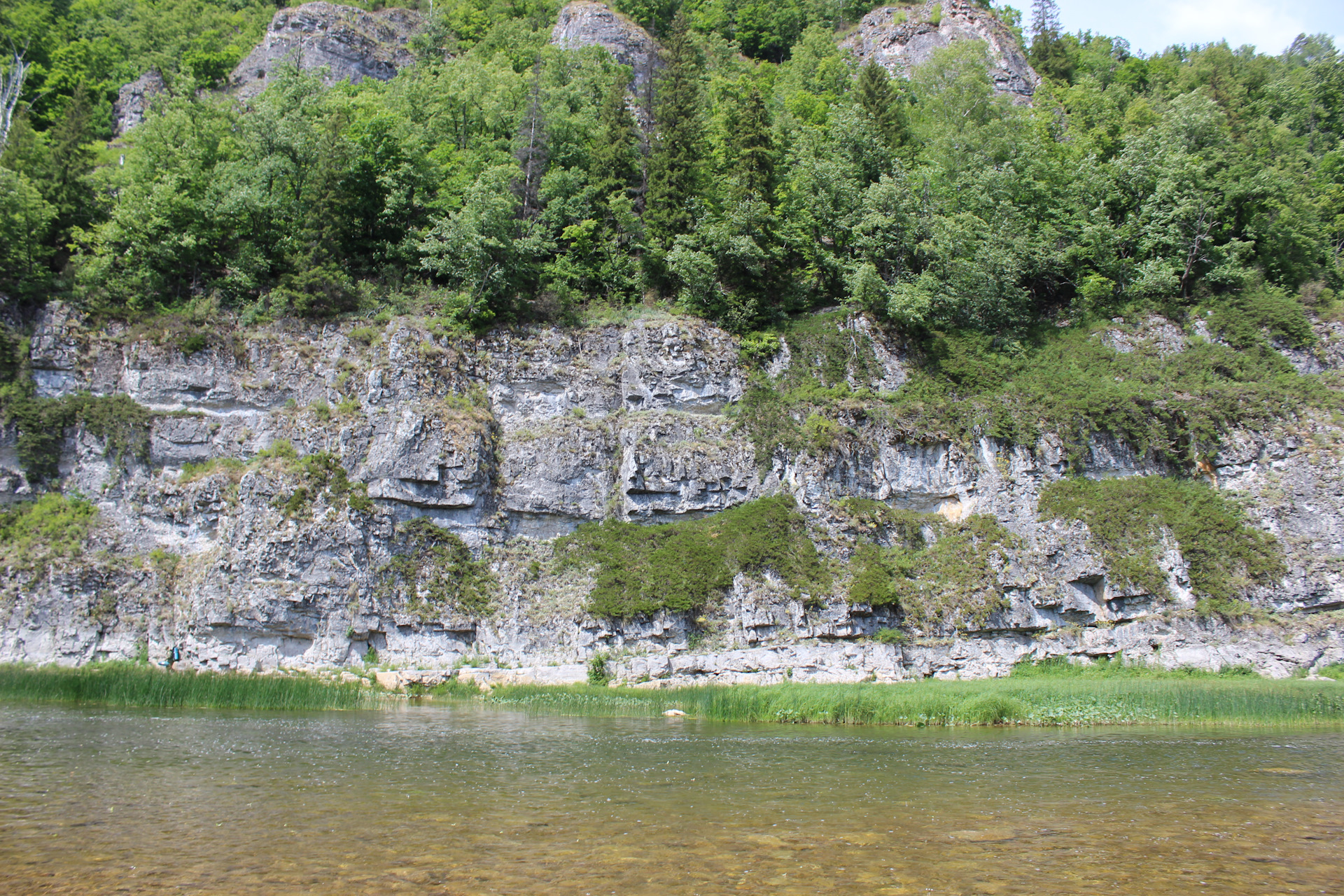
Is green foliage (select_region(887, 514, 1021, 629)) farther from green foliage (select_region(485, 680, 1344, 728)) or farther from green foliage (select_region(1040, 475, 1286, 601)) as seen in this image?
green foliage (select_region(485, 680, 1344, 728))

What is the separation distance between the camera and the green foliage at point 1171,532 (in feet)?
92.0

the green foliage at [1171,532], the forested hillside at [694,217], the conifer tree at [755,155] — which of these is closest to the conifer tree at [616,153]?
the forested hillside at [694,217]

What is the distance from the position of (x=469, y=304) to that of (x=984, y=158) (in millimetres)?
28717

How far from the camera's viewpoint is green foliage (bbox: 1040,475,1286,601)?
2803cm

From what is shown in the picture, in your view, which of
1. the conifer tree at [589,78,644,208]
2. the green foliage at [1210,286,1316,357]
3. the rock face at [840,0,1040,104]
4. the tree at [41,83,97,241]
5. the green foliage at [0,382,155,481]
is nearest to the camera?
the green foliage at [0,382,155,481]

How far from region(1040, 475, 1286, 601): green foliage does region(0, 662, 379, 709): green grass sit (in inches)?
1024

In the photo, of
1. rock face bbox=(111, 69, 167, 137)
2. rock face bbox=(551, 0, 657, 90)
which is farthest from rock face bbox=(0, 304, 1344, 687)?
rock face bbox=(551, 0, 657, 90)

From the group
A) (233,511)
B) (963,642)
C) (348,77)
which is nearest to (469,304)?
(233,511)

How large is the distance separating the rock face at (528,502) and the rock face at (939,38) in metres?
33.3

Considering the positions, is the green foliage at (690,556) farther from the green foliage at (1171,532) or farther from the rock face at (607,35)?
the rock face at (607,35)

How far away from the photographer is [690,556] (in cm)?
3008

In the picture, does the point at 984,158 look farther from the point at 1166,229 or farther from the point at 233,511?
the point at 233,511

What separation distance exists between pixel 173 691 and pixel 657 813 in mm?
18188

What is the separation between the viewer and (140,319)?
34.4 m
